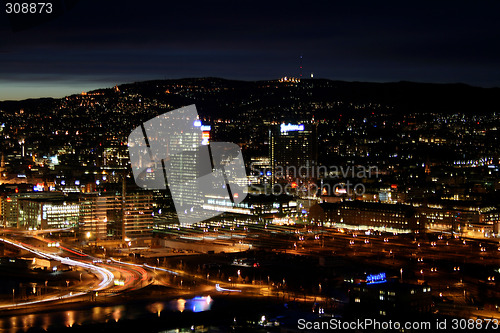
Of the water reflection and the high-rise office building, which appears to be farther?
the high-rise office building

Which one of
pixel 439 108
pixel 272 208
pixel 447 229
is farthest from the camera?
pixel 439 108

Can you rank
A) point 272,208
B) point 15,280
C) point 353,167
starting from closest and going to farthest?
point 15,280 → point 272,208 → point 353,167

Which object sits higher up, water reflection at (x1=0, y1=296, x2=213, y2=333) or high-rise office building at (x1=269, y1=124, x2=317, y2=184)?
high-rise office building at (x1=269, y1=124, x2=317, y2=184)

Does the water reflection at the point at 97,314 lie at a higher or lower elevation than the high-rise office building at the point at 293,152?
lower

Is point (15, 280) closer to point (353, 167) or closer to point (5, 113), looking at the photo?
point (353, 167)

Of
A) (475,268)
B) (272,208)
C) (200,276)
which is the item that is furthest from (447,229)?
(200,276)

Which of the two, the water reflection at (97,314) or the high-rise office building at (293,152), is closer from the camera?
the water reflection at (97,314)

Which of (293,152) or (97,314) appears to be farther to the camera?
(293,152)

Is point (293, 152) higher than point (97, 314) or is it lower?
higher
